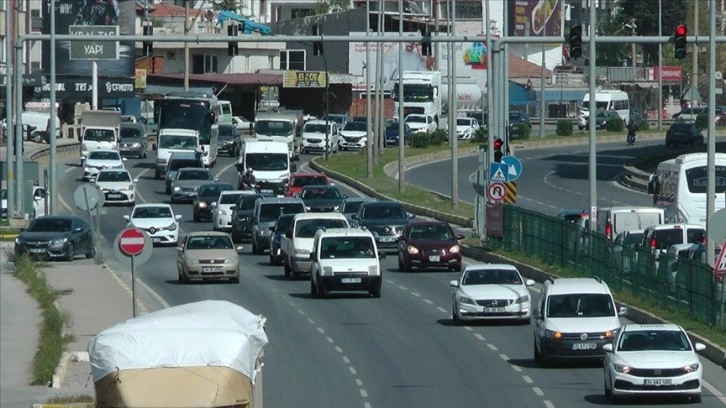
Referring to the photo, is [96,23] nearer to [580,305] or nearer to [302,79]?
[302,79]

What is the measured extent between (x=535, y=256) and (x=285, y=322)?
11.9m

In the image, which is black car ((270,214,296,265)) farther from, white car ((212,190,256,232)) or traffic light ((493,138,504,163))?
white car ((212,190,256,232))

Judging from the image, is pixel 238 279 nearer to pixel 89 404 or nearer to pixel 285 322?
pixel 285 322

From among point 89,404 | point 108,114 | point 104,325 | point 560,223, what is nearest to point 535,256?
point 560,223

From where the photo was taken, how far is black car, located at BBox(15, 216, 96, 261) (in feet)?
153

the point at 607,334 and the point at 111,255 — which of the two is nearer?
the point at 607,334

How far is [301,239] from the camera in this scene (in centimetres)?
4238

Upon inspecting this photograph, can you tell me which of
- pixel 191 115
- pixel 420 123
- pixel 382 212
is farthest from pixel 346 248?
pixel 420 123

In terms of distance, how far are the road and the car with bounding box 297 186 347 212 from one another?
32.7 feet

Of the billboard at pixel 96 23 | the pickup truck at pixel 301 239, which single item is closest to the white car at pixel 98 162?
the pickup truck at pixel 301 239

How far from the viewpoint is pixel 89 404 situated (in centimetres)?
2292

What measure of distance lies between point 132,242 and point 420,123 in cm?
6778

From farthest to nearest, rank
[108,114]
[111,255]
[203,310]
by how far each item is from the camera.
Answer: [108,114] → [111,255] → [203,310]

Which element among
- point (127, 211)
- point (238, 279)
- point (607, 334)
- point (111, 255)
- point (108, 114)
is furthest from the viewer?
point (108, 114)
